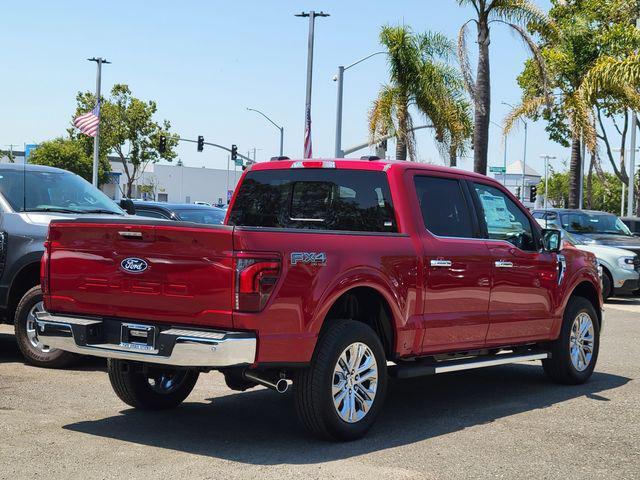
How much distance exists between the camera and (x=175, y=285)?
6242 mm

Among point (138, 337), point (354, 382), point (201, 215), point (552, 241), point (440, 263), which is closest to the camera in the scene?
point (138, 337)

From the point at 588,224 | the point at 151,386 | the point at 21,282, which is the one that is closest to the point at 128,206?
the point at 21,282

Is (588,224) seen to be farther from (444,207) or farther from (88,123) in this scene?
(88,123)

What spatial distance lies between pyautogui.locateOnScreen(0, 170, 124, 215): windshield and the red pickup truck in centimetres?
287

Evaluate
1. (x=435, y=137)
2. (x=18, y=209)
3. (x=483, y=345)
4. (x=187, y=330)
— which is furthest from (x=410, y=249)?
(x=435, y=137)

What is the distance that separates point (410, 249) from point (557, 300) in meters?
2.48

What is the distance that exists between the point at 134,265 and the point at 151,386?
1.58 meters

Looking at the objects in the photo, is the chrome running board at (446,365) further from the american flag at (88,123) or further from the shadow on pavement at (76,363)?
the american flag at (88,123)

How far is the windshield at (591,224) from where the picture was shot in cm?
2186

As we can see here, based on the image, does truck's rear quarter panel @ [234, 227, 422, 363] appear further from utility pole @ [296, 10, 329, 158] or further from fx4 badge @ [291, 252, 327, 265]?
utility pole @ [296, 10, 329, 158]

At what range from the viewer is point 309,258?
20.6ft

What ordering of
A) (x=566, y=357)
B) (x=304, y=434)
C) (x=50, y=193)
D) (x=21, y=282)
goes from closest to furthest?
(x=304, y=434), (x=566, y=357), (x=21, y=282), (x=50, y=193)

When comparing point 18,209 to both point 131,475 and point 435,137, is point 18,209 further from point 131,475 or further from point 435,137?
point 435,137

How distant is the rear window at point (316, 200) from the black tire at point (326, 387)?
1137 mm
